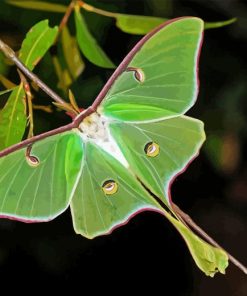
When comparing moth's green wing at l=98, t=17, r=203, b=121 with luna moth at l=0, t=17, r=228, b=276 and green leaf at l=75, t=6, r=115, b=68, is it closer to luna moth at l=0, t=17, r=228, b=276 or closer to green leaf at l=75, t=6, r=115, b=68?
luna moth at l=0, t=17, r=228, b=276

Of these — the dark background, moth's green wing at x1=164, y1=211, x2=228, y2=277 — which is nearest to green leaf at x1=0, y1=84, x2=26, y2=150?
moth's green wing at x1=164, y1=211, x2=228, y2=277

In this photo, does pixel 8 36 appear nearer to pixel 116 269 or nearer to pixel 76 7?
pixel 76 7

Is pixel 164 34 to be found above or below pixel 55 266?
above

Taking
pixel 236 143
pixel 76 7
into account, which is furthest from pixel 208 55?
pixel 76 7

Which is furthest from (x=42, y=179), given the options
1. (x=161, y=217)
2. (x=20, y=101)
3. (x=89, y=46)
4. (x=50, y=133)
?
(x=161, y=217)

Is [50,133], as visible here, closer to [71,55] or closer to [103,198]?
[103,198]

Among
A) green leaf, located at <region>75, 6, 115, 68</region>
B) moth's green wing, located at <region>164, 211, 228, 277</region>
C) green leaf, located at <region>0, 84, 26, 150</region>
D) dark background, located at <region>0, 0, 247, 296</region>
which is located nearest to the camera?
moth's green wing, located at <region>164, 211, 228, 277</region>
